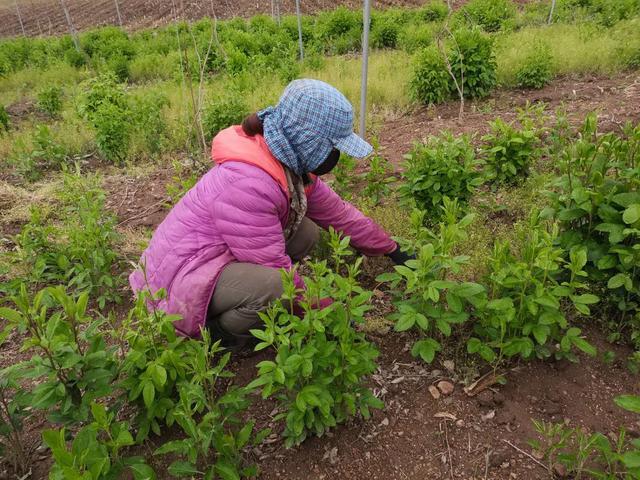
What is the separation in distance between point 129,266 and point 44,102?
238 inches

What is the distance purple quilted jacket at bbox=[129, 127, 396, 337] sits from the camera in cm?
227

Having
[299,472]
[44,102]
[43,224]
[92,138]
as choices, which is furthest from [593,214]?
[44,102]

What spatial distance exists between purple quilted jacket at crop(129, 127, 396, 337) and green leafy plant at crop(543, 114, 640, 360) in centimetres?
130

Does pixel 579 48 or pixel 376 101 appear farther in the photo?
pixel 579 48

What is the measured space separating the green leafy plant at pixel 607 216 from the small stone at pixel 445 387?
0.82 meters

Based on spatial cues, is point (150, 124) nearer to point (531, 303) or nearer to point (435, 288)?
point (435, 288)

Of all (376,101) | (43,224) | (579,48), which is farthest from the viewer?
(579,48)

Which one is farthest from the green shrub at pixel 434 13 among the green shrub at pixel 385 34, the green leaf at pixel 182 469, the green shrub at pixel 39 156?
the green leaf at pixel 182 469

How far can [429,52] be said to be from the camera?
618 centimetres

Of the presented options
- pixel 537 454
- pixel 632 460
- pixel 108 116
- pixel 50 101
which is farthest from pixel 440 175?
pixel 50 101

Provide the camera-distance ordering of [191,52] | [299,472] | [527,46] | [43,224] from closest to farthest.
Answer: [299,472] < [43,224] < [527,46] < [191,52]

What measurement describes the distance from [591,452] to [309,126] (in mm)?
1791

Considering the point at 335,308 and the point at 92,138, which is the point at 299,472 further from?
the point at 92,138

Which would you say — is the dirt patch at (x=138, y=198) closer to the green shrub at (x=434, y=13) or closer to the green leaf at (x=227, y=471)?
the green leaf at (x=227, y=471)
